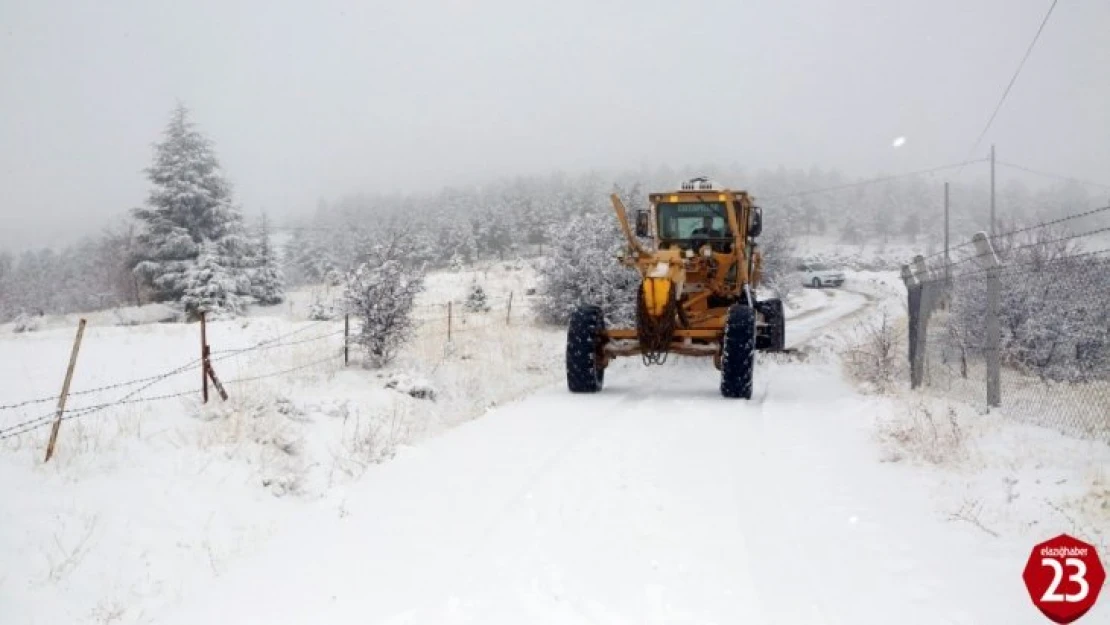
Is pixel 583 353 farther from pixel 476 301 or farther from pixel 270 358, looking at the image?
pixel 476 301

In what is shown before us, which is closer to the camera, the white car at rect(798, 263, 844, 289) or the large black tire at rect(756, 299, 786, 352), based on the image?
the large black tire at rect(756, 299, 786, 352)

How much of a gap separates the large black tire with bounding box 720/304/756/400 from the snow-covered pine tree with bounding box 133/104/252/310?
2337cm

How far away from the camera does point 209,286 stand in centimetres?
2698

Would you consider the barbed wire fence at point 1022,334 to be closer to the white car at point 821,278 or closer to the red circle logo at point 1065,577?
the red circle logo at point 1065,577

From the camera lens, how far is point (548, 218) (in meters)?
85.0

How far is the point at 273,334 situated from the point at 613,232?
9987mm

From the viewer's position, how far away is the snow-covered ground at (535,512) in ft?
13.5

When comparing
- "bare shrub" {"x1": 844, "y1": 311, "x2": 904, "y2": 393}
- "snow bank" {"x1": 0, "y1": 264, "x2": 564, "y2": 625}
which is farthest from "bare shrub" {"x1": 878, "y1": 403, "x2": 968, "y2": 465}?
"snow bank" {"x1": 0, "y1": 264, "x2": 564, "y2": 625}

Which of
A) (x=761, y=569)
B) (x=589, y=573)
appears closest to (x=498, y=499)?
(x=589, y=573)

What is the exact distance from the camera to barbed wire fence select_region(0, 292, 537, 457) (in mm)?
7523

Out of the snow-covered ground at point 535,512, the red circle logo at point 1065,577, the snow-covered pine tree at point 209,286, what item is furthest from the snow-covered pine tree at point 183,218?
the red circle logo at point 1065,577

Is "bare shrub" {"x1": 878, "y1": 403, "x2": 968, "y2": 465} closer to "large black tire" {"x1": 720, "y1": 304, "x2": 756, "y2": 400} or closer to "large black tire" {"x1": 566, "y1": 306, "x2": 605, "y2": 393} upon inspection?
"large black tire" {"x1": 720, "y1": 304, "x2": 756, "y2": 400}

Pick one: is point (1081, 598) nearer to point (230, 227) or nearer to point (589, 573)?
point (589, 573)

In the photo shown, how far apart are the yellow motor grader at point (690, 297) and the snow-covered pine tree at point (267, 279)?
23.9 metres
